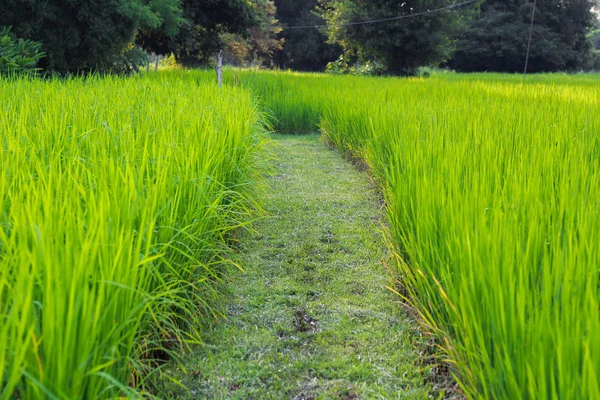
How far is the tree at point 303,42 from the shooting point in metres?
32.3

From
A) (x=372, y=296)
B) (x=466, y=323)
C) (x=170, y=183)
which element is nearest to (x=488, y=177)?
(x=372, y=296)

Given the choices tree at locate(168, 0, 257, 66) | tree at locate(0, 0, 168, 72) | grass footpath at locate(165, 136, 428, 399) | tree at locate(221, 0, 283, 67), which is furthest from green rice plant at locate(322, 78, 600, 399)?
tree at locate(221, 0, 283, 67)

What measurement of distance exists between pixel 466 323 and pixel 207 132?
201cm

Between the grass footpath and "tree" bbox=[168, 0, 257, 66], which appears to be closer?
the grass footpath

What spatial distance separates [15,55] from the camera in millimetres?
6523

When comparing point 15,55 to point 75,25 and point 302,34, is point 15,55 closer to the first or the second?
point 75,25

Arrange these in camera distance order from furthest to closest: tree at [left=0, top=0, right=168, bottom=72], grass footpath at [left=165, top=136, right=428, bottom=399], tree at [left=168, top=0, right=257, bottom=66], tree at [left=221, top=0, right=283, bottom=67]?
tree at [left=221, top=0, right=283, bottom=67] → tree at [left=168, top=0, right=257, bottom=66] → tree at [left=0, top=0, right=168, bottom=72] → grass footpath at [left=165, top=136, right=428, bottom=399]

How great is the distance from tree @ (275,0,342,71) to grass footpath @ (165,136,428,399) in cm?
2954

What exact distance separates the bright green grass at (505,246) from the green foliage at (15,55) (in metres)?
4.42

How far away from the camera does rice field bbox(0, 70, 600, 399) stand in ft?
3.70

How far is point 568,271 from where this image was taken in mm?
1295

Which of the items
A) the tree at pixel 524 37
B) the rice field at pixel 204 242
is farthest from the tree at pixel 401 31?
the rice field at pixel 204 242

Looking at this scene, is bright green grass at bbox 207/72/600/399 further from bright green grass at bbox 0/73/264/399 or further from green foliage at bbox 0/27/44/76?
green foliage at bbox 0/27/44/76

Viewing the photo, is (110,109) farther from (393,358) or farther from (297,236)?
(393,358)
